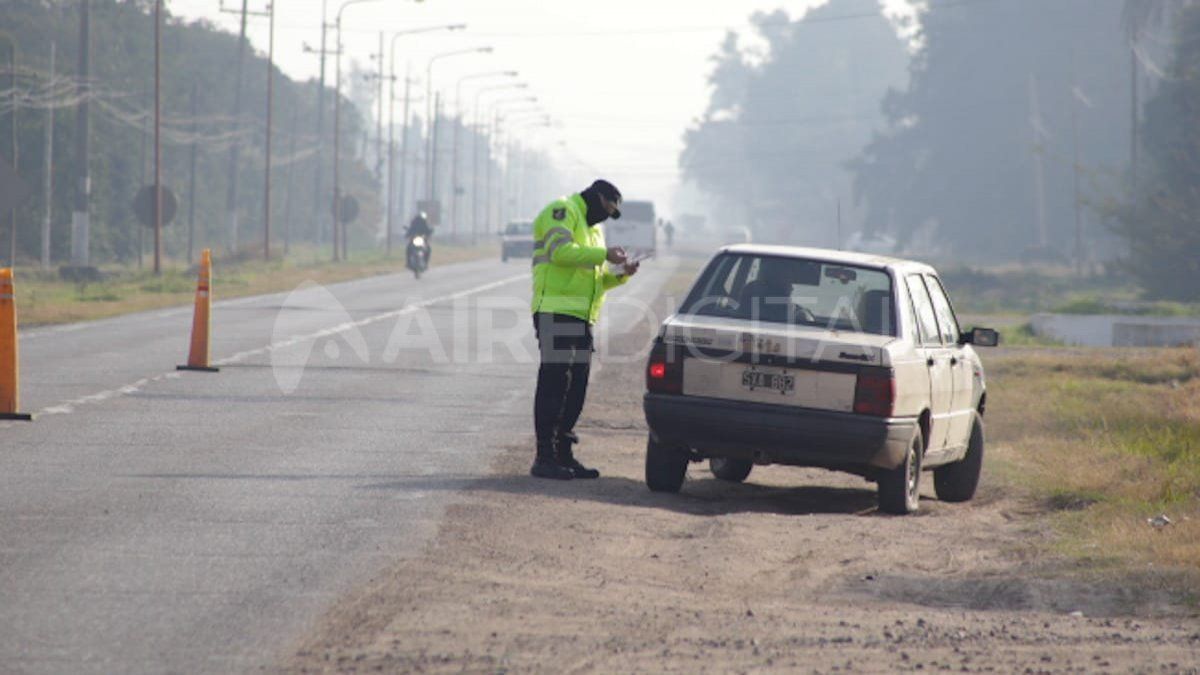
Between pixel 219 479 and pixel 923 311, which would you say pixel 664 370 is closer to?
pixel 923 311

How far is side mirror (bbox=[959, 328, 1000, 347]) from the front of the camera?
12.3 m

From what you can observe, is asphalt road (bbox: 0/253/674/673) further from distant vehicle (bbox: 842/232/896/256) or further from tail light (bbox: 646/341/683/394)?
distant vehicle (bbox: 842/232/896/256)

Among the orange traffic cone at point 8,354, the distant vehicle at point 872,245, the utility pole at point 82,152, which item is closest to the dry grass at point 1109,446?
the orange traffic cone at point 8,354

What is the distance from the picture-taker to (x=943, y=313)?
41.3ft

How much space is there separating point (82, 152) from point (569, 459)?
34.2 m

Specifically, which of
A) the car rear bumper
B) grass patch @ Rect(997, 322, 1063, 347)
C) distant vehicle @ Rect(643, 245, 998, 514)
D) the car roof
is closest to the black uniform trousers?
distant vehicle @ Rect(643, 245, 998, 514)

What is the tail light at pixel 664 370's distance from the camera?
1101cm

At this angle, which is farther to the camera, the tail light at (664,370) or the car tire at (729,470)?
the car tire at (729,470)

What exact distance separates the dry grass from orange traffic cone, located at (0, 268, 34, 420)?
7.36 meters

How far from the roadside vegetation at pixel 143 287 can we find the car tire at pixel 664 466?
18057mm

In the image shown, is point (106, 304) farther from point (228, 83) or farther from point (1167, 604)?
point (228, 83)

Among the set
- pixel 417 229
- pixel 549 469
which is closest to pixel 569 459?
pixel 549 469

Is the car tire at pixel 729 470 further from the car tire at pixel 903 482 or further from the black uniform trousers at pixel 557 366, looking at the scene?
the car tire at pixel 903 482

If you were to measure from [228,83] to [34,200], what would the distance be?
3751cm
